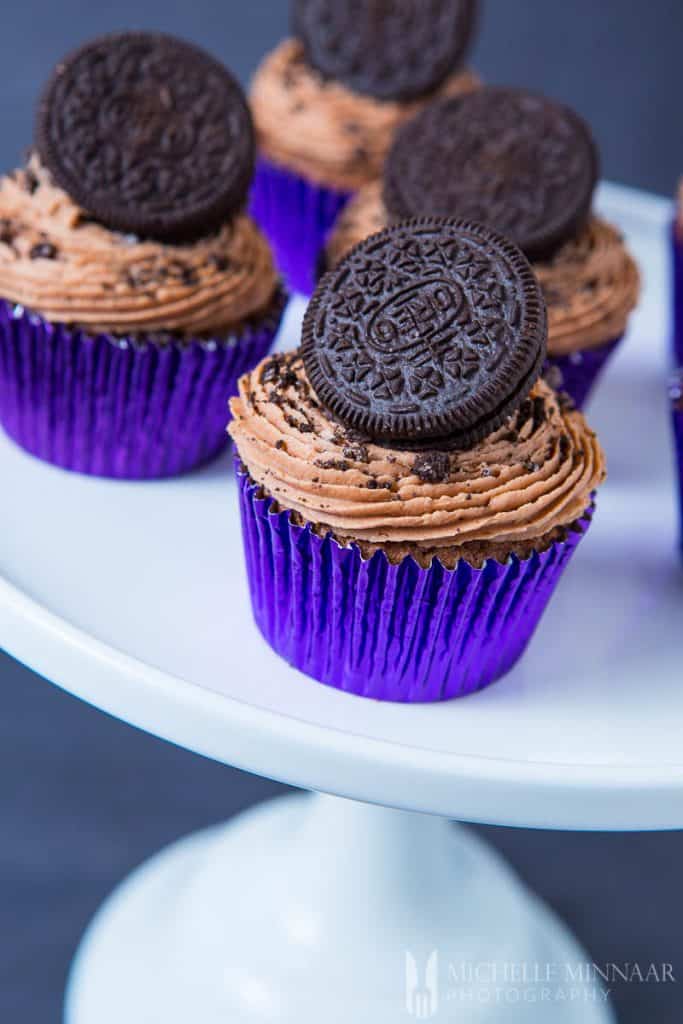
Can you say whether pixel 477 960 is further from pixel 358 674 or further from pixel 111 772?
pixel 111 772

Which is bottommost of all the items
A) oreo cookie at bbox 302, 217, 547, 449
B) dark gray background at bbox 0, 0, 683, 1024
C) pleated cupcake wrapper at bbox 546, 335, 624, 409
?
dark gray background at bbox 0, 0, 683, 1024

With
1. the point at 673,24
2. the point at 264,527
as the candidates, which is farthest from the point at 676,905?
the point at 673,24

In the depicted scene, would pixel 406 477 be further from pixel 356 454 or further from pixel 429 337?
pixel 429 337

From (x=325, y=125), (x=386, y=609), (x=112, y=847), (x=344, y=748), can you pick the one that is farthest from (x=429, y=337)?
(x=112, y=847)

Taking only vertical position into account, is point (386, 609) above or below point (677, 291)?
above

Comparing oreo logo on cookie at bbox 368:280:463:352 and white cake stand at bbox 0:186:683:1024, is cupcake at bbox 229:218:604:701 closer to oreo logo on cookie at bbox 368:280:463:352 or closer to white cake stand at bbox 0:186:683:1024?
oreo logo on cookie at bbox 368:280:463:352

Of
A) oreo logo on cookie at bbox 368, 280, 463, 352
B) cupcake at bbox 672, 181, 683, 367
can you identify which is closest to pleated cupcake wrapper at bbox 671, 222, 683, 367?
cupcake at bbox 672, 181, 683, 367
